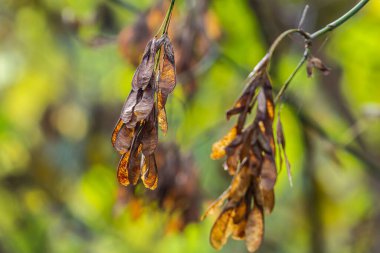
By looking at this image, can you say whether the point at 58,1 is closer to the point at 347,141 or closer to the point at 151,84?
the point at 347,141

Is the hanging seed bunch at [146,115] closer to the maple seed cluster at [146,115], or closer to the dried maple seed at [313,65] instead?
the maple seed cluster at [146,115]

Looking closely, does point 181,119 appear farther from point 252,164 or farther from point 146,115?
point 146,115

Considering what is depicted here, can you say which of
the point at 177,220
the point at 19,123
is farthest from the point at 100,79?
the point at 177,220

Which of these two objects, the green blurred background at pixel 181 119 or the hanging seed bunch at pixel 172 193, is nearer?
the hanging seed bunch at pixel 172 193

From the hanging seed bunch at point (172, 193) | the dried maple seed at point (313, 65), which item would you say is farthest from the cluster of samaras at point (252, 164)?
the hanging seed bunch at point (172, 193)

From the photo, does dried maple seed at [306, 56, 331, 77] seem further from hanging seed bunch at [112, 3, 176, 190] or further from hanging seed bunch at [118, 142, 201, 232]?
hanging seed bunch at [118, 142, 201, 232]

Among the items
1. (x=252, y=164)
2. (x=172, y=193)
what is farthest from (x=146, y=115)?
(x=172, y=193)

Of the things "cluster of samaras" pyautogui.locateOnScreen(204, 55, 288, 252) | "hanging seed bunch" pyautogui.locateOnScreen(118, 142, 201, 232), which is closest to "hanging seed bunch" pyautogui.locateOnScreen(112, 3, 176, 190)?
"cluster of samaras" pyautogui.locateOnScreen(204, 55, 288, 252)
